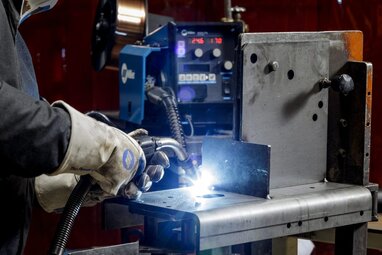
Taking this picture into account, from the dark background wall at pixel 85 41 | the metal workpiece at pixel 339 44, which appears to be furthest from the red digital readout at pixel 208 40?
the metal workpiece at pixel 339 44

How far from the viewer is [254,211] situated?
1.64 m

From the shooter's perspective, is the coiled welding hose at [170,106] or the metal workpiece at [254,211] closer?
the metal workpiece at [254,211]

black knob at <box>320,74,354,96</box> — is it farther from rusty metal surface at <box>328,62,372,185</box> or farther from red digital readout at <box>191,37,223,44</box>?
red digital readout at <box>191,37,223,44</box>

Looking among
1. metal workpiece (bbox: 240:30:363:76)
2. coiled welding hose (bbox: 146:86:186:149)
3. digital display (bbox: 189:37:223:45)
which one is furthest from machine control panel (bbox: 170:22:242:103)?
metal workpiece (bbox: 240:30:363:76)

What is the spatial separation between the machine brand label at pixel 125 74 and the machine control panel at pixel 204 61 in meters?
0.18

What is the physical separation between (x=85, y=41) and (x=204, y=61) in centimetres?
104

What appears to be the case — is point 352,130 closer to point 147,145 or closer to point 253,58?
point 253,58

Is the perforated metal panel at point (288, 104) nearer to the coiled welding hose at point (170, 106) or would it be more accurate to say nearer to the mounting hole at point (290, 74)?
the mounting hole at point (290, 74)

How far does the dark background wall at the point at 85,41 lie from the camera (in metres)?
3.93

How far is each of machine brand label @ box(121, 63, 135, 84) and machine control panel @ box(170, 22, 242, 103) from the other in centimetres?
18

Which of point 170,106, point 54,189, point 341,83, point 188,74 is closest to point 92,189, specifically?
point 54,189

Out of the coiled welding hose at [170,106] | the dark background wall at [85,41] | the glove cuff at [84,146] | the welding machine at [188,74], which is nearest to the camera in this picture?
the glove cuff at [84,146]

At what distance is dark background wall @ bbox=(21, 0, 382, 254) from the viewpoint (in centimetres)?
393

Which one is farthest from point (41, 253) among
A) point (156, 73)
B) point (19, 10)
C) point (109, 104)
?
point (19, 10)
